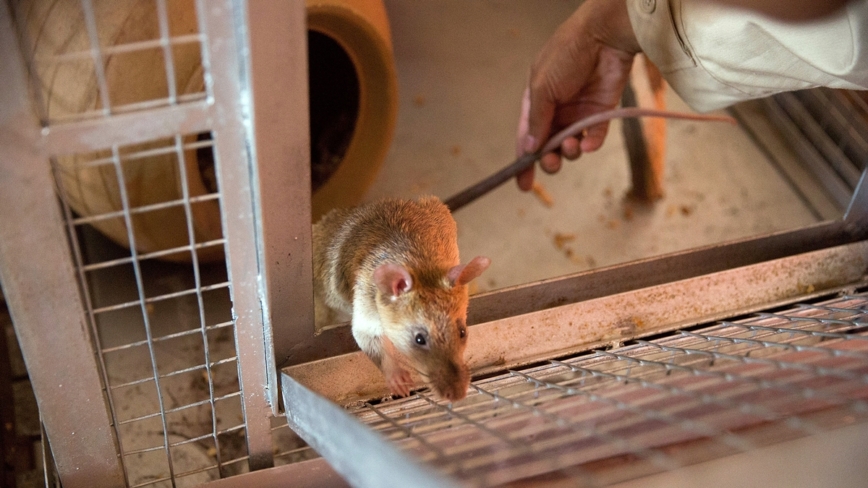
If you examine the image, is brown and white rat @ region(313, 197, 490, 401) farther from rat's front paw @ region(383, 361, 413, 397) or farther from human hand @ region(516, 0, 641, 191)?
human hand @ region(516, 0, 641, 191)

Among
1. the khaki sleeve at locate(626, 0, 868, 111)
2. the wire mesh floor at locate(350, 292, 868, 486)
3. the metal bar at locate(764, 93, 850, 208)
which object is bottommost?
the wire mesh floor at locate(350, 292, 868, 486)

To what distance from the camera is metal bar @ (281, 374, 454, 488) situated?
1234 mm

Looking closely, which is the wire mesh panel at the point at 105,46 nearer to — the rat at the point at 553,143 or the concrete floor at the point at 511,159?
the rat at the point at 553,143

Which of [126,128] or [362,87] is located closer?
[126,128]

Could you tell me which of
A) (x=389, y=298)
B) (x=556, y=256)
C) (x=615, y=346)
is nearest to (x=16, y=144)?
(x=389, y=298)

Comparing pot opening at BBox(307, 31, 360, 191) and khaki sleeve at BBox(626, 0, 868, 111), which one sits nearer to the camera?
khaki sleeve at BBox(626, 0, 868, 111)

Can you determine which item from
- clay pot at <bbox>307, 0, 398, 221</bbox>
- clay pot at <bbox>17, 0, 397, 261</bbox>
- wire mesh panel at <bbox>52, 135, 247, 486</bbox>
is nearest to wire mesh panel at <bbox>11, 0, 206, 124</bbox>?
clay pot at <bbox>17, 0, 397, 261</bbox>

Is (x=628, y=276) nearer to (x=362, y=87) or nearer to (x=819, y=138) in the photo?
(x=362, y=87)

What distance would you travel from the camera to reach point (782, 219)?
409cm

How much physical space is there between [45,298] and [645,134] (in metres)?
3.17

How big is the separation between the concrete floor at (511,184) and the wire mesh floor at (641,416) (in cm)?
175

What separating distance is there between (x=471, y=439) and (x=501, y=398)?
0.17 metres

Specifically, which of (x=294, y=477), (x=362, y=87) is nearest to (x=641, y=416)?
(x=294, y=477)

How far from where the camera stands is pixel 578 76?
10.6ft
